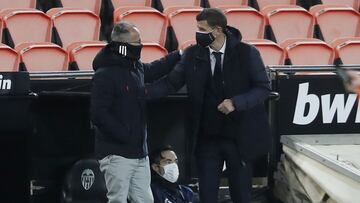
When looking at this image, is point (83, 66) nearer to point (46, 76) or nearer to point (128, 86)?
point (46, 76)

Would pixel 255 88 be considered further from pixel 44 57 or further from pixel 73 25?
pixel 73 25

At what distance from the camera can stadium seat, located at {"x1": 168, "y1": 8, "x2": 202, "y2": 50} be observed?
30.3 ft

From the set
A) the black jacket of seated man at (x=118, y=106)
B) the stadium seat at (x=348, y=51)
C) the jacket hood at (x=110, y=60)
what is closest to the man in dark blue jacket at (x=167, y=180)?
the black jacket of seated man at (x=118, y=106)

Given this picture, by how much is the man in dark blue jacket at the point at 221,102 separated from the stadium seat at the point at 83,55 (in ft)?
5.34

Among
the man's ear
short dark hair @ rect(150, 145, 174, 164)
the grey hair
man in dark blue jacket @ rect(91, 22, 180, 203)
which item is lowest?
the man's ear

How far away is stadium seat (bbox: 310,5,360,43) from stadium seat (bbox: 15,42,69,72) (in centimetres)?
266

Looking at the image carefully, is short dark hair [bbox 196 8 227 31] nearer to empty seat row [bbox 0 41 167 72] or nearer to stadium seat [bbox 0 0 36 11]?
empty seat row [bbox 0 41 167 72]

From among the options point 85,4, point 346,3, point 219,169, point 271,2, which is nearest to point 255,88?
point 219,169

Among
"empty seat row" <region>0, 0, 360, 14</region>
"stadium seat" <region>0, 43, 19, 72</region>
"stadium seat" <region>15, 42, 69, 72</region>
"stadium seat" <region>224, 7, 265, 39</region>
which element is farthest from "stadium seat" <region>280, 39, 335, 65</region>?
"stadium seat" <region>0, 43, 19, 72</region>

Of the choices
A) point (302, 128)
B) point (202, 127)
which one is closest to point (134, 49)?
point (202, 127)

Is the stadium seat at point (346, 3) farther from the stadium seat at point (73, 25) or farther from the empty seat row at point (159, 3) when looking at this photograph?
the stadium seat at point (73, 25)

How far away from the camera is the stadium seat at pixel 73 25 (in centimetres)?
902

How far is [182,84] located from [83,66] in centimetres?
156

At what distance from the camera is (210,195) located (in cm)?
693
